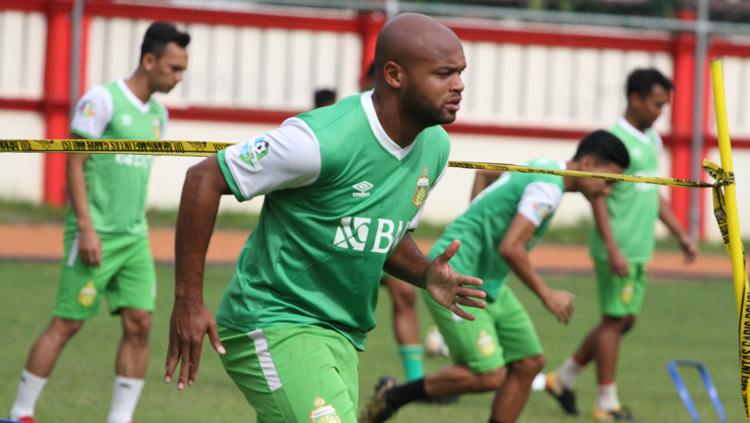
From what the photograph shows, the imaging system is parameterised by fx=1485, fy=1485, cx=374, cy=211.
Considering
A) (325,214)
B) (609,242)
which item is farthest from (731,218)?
(609,242)

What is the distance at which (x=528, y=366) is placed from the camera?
26.6 ft

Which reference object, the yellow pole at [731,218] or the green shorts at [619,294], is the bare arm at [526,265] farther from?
the green shorts at [619,294]

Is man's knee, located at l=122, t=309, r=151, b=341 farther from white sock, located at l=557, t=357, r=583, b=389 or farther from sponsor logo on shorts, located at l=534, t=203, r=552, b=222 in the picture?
white sock, located at l=557, t=357, r=583, b=389

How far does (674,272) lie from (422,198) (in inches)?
582

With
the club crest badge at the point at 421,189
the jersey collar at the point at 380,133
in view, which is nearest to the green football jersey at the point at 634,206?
the club crest badge at the point at 421,189

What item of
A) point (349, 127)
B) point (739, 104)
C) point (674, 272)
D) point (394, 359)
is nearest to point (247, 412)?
point (394, 359)

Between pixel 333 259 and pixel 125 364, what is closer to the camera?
pixel 333 259

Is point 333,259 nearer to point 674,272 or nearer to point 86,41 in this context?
point 674,272

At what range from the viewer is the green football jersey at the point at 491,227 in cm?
798

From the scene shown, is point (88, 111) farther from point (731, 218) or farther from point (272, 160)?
point (731, 218)

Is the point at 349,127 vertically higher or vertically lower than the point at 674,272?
higher

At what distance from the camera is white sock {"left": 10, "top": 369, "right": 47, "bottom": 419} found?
809 centimetres

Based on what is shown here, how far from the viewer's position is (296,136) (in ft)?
16.7

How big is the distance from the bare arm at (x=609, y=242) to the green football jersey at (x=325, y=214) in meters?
4.28
